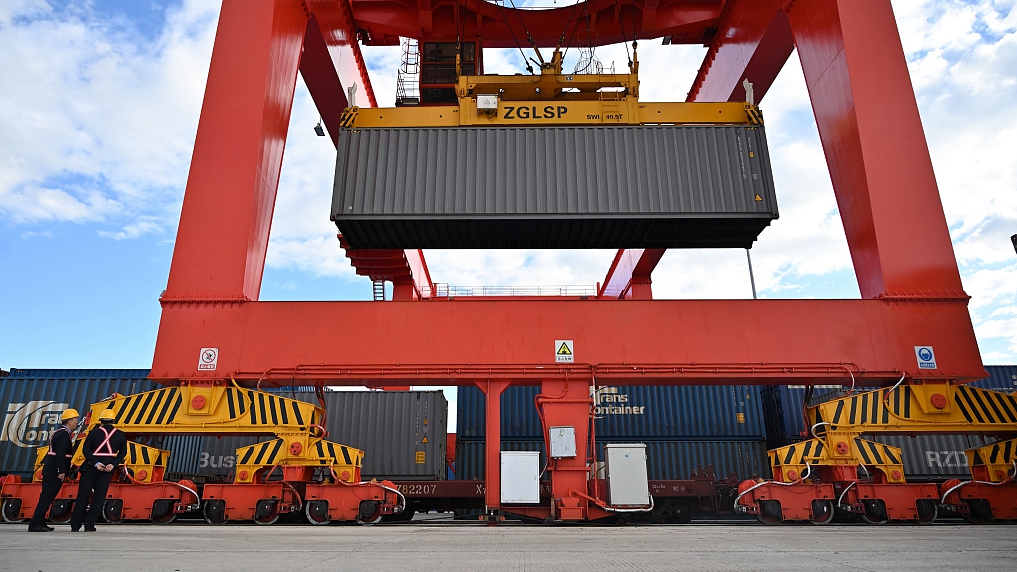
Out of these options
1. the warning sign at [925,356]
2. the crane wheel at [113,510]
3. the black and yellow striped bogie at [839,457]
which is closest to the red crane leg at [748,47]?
the warning sign at [925,356]

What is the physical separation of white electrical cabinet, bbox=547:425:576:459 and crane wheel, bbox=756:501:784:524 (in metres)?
2.70

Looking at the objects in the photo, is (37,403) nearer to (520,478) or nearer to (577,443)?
(520,478)

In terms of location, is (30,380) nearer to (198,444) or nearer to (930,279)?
(198,444)

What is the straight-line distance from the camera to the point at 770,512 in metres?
8.58

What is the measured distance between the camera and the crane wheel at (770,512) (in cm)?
855

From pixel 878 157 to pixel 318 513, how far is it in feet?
33.9

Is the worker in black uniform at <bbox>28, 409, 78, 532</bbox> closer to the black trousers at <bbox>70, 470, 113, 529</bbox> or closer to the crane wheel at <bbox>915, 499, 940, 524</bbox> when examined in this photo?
the black trousers at <bbox>70, 470, 113, 529</bbox>

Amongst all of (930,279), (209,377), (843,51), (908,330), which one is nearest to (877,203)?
(930,279)

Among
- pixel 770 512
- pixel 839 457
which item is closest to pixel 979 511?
pixel 839 457

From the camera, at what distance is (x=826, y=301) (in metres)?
9.91

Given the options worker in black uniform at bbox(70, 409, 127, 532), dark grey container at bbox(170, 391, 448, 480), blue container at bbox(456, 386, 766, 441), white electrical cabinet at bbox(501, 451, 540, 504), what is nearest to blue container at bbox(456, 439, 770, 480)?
blue container at bbox(456, 386, 766, 441)

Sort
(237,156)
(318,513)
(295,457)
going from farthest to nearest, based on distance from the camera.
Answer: (237,156) → (295,457) → (318,513)

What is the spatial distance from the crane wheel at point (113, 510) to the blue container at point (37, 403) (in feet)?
19.8

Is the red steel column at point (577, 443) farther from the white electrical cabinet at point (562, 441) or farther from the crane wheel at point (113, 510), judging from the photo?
the crane wheel at point (113, 510)
